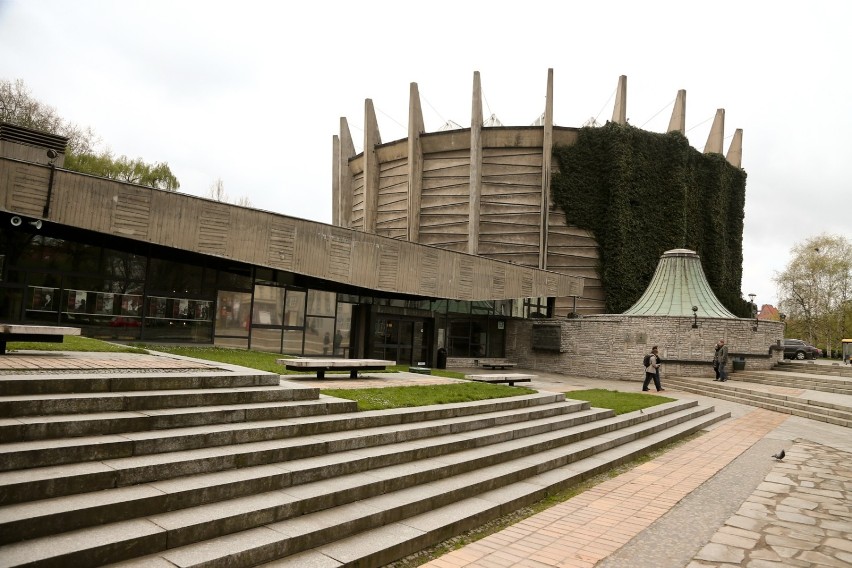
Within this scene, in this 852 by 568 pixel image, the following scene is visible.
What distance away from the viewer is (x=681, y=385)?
20.3 metres

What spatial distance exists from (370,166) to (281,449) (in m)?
33.5

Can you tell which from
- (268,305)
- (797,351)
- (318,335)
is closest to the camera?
(268,305)

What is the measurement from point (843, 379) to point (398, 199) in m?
25.0

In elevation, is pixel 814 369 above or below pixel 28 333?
below

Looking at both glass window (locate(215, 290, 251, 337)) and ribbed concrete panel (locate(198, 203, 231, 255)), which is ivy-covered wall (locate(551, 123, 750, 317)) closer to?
glass window (locate(215, 290, 251, 337))

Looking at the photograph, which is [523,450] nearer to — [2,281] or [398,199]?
[2,281]

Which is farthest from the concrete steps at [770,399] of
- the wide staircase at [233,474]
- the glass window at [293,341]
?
the glass window at [293,341]

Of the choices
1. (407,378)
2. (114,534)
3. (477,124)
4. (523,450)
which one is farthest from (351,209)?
(114,534)

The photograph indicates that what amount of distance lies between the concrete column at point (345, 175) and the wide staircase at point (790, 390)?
88.0 ft

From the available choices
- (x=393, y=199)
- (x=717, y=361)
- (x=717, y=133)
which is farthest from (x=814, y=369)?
(x=393, y=199)

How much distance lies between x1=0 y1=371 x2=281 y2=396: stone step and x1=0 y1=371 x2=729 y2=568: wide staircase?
0.02 metres

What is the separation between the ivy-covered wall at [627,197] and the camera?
106 feet

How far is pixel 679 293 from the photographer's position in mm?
24891

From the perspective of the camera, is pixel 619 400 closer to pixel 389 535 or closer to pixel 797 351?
pixel 389 535
